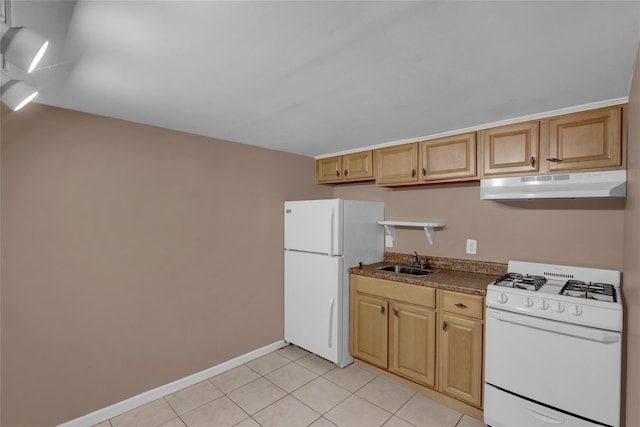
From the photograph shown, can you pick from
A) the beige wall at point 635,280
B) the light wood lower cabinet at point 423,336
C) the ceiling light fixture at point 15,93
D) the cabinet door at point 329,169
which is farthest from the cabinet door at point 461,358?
the ceiling light fixture at point 15,93

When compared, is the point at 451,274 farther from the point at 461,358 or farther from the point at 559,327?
the point at 559,327

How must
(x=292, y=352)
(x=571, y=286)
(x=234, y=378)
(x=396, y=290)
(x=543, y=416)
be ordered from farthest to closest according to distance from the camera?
(x=292, y=352), (x=234, y=378), (x=396, y=290), (x=571, y=286), (x=543, y=416)

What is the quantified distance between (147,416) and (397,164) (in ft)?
9.72

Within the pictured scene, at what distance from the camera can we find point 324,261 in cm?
301

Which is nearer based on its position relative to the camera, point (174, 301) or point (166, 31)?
point (166, 31)

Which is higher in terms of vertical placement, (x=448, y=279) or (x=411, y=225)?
(x=411, y=225)

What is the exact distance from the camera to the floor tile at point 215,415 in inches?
86.4

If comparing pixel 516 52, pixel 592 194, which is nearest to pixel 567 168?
pixel 592 194

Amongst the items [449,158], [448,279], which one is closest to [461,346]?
[448,279]

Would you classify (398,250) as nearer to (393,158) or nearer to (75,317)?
(393,158)

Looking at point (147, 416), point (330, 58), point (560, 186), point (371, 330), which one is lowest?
point (147, 416)

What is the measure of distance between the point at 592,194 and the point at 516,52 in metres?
1.14

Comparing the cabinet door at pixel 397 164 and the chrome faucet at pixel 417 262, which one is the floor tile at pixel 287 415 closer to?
the chrome faucet at pixel 417 262

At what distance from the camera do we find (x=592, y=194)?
1.90 m
